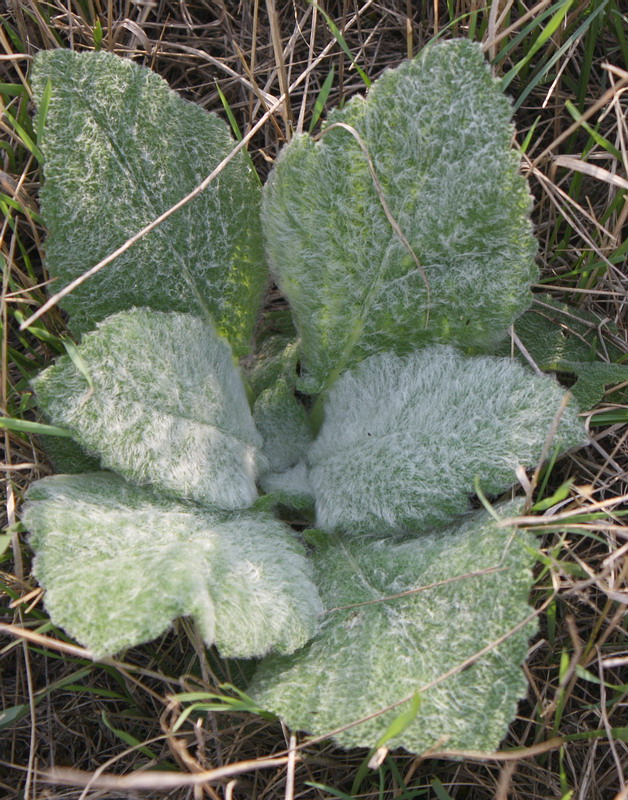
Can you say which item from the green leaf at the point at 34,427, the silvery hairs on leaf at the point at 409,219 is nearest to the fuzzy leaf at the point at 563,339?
the silvery hairs on leaf at the point at 409,219

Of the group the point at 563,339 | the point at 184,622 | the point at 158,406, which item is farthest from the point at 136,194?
the point at 563,339

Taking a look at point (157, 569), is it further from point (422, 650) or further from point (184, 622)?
point (422, 650)

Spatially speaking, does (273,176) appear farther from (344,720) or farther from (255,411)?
(344,720)

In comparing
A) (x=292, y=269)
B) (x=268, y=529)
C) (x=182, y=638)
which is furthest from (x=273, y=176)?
(x=182, y=638)

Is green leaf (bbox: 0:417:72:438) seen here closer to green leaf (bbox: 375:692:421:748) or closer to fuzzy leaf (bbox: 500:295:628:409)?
green leaf (bbox: 375:692:421:748)

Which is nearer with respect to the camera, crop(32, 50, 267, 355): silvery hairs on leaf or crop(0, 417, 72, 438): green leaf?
crop(0, 417, 72, 438): green leaf

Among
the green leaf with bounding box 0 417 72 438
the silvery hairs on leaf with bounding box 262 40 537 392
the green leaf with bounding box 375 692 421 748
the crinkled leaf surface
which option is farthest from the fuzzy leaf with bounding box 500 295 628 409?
the green leaf with bounding box 0 417 72 438

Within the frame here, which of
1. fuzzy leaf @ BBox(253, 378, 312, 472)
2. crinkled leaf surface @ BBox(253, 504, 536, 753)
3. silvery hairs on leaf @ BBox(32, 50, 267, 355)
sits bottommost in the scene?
crinkled leaf surface @ BBox(253, 504, 536, 753)
